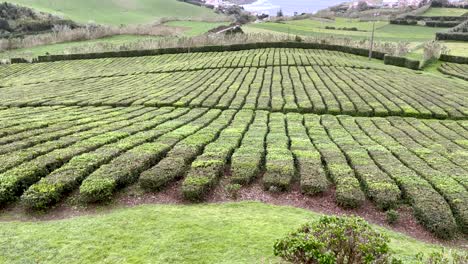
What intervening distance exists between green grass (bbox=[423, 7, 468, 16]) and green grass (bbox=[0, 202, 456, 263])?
12345cm

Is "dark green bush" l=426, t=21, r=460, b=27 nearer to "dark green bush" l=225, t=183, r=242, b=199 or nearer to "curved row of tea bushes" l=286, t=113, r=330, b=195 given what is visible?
"curved row of tea bushes" l=286, t=113, r=330, b=195

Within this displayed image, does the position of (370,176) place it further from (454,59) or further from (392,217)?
(454,59)

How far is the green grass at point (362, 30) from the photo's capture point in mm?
90012

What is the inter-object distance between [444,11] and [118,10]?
105 m

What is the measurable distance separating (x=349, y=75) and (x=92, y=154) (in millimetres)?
33489

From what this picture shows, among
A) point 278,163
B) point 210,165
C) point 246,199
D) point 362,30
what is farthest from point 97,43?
point 246,199

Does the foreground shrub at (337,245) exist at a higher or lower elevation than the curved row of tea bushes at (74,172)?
higher

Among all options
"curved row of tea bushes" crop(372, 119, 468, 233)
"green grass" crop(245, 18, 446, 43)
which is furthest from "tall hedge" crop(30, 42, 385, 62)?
"curved row of tea bushes" crop(372, 119, 468, 233)

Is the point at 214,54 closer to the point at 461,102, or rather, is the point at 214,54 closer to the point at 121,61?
the point at 121,61

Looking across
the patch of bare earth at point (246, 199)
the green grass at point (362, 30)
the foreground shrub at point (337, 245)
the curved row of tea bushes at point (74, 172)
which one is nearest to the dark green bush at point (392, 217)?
the patch of bare earth at point (246, 199)

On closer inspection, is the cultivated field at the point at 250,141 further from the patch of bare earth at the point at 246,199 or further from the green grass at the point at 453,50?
the green grass at the point at 453,50

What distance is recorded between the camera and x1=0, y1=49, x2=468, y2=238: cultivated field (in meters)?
12.7

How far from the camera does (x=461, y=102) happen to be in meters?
30.2

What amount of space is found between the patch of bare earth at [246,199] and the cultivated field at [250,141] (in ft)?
0.76
